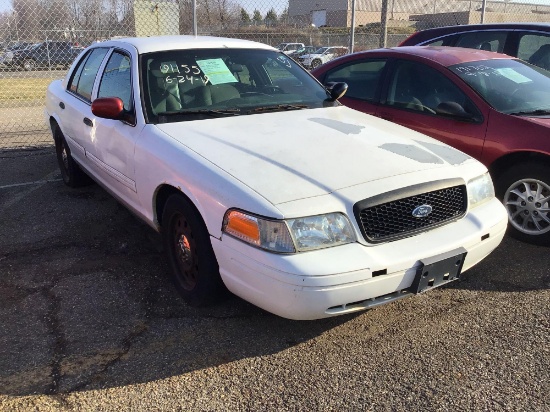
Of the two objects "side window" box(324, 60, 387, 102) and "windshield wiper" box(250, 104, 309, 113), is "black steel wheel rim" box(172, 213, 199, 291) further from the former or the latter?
"side window" box(324, 60, 387, 102)

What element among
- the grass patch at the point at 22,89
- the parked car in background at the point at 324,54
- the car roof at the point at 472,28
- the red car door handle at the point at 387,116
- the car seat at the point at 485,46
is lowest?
the grass patch at the point at 22,89

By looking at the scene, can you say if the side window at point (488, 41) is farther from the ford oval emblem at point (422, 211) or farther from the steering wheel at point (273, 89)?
the ford oval emblem at point (422, 211)

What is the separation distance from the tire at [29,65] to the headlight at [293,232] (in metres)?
14.2

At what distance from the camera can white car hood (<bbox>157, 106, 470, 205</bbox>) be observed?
2.96 meters

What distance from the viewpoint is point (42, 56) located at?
15.4m

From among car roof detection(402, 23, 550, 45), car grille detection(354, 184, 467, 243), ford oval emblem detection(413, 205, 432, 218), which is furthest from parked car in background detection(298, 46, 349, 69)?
ford oval emblem detection(413, 205, 432, 218)

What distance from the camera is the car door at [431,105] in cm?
456

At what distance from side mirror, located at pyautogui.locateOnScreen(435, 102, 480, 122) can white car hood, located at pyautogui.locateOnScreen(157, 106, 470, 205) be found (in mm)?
842

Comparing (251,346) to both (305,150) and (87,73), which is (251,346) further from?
(87,73)

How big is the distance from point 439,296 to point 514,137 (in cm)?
156

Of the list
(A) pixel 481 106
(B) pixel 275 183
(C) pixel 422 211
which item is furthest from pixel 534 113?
(B) pixel 275 183

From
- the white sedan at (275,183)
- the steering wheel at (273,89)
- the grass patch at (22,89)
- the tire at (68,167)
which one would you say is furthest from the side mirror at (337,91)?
the grass patch at (22,89)

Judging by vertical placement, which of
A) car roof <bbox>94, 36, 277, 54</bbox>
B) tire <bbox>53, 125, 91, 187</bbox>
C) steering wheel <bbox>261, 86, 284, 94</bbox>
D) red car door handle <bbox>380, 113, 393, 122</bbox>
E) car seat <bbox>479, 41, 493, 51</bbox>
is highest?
car roof <bbox>94, 36, 277, 54</bbox>

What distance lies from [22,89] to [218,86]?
13.3 m
